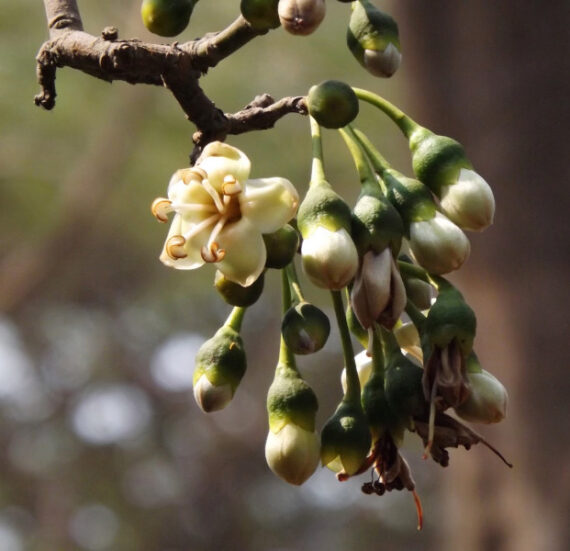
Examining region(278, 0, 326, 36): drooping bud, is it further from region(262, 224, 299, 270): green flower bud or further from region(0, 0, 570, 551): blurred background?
region(0, 0, 570, 551): blurred background

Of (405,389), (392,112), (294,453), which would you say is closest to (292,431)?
(294,453)

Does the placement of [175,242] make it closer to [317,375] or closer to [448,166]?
[448,166]

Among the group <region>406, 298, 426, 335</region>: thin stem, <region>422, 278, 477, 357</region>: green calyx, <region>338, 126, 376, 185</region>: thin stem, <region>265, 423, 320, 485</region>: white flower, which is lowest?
<region>265, 423, 320, 485</region>: white flower

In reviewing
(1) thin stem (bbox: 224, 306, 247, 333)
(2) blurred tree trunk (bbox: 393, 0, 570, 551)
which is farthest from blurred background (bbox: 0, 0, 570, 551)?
(1) thin stem (bbox: 224, 306, 247, 333)

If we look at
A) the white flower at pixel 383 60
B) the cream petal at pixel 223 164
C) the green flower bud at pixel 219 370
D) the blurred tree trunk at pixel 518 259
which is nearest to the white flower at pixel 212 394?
the green flower bud at pixel 219 370

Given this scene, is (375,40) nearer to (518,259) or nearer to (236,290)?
(236,290)

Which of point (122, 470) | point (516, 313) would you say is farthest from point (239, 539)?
point (516, 313)
